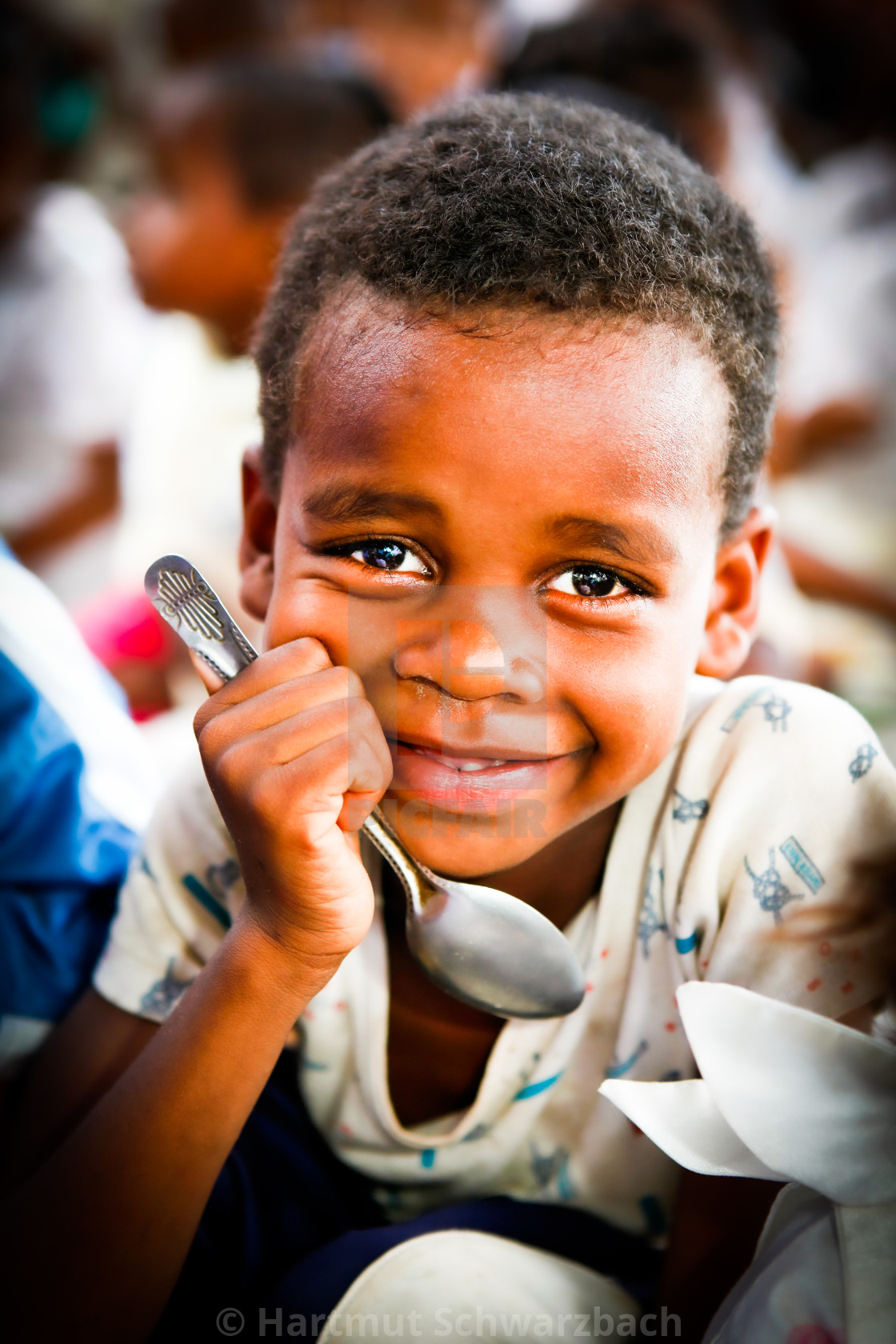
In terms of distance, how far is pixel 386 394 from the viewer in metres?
0.53

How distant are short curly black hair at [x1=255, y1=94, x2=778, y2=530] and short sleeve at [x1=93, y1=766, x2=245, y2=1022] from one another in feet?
0.85

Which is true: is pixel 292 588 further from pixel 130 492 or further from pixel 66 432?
Result: pixel 66 432

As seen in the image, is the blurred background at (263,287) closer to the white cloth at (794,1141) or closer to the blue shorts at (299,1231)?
the blue shorts at (299,1231)

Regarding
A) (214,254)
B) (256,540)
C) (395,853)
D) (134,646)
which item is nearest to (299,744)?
(395,853)

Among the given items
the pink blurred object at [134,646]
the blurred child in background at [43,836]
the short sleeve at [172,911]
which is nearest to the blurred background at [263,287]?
the pink blurred object at [134,646]

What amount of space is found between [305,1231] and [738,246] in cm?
72

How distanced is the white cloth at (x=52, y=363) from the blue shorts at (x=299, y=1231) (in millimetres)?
1456

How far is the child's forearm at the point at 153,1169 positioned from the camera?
1.84ft

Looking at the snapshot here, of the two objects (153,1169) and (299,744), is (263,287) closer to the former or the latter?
(299,744)

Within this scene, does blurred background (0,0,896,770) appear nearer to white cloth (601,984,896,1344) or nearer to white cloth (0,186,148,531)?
white cloth (0,186,148,531)

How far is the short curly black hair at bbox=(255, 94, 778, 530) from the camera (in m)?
0.53

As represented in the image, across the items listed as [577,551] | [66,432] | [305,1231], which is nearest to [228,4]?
[66,432]

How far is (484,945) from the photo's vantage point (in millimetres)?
614

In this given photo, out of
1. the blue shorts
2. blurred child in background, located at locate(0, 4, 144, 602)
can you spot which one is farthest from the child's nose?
blurred child in background, located at locate(0, 4, 144, 602)
